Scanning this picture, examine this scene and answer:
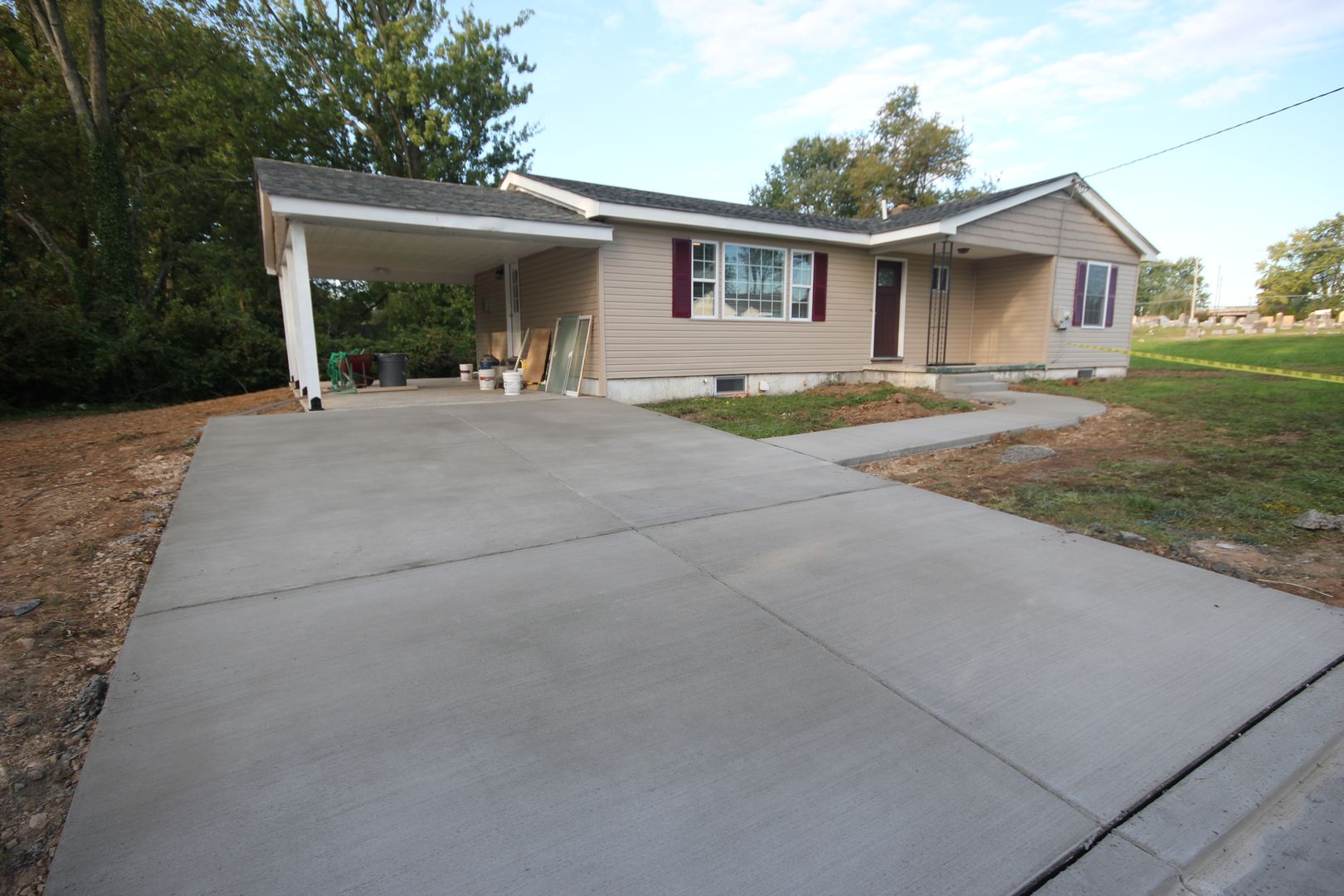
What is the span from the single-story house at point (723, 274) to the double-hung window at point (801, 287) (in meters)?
0.03

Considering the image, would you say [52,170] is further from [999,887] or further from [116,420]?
[999,887]

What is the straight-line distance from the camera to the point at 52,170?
59.4 ft

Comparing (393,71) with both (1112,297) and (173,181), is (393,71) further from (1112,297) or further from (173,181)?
(1112,297)

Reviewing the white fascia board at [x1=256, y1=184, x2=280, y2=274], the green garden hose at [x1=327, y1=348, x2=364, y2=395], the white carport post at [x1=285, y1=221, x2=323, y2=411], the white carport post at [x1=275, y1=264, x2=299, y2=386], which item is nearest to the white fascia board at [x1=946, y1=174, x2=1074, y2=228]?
the white carport post at [x1=285, y1=221, x2=323, y2=411]

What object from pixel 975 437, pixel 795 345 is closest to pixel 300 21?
pixel 795 345

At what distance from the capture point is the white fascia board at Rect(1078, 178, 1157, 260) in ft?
41.9

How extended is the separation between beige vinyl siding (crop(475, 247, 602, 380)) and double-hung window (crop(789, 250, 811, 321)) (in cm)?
382

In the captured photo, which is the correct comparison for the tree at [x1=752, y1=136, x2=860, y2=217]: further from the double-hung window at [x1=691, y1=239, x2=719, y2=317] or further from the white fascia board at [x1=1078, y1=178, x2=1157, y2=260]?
the double-hung window at [x1=691, y1=239, x2=719, y2=317]

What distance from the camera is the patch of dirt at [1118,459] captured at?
10.6 feet

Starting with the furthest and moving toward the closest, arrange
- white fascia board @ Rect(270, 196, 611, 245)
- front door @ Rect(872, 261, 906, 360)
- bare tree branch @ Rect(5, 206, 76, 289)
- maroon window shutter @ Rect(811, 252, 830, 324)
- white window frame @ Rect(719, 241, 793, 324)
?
bare tree branch @ Rect(5, 206, 76, 289) < front door @ Rect(872, 261, 906, 360) < maroon window shutter @ Rect(811, 252, 830, 324) < white window frame @ Rect(719, 241, 793, 324) < white fascia board @ Rect(270, 196, 611, 245)

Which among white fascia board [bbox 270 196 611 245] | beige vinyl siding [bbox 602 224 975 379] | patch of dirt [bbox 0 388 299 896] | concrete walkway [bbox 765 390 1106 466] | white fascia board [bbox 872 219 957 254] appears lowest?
patch of dirt [bbox 0 388 299 896]

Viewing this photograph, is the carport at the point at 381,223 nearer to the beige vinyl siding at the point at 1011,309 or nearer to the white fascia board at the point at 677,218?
the white fascia board at the point at 677,218

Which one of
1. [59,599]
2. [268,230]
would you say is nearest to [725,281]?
[268,230]

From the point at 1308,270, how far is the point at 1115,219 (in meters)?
56.3
